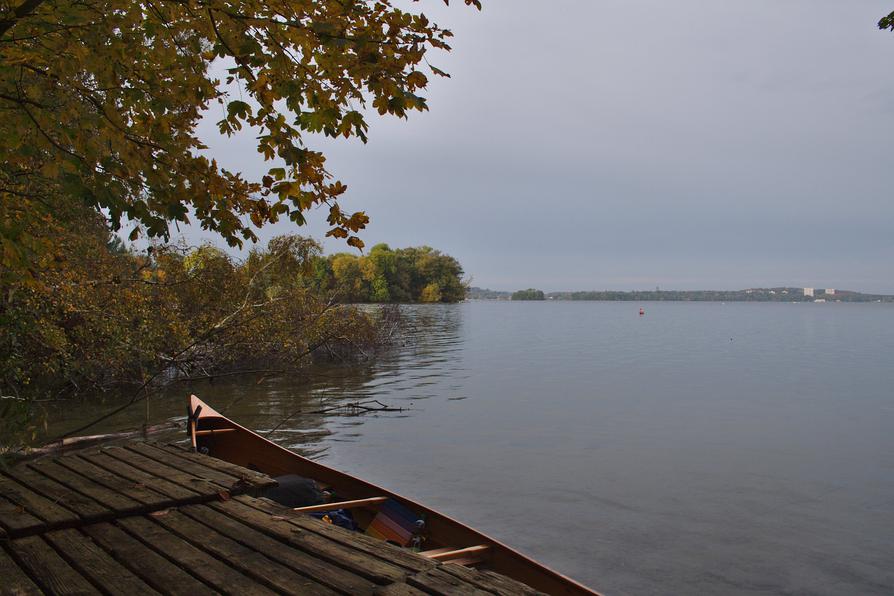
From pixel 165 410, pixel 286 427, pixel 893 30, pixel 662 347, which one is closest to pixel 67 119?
pixel 893 30

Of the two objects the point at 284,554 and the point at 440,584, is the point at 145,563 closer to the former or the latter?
the point at 284,554

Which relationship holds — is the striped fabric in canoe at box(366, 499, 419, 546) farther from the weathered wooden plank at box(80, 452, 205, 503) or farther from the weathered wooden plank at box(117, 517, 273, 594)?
the weathered wooden plank at box(117, 517, 273, 594)

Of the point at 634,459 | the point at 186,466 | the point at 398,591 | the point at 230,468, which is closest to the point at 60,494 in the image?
the point at 186,466

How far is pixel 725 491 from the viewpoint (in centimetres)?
1284

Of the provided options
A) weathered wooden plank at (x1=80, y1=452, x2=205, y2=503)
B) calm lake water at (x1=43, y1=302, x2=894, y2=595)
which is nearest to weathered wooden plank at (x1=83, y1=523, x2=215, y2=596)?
weathered wooden plank at (x1=80, y1=452, x2=205, y2=503)

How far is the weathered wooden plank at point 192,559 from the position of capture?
2.92m

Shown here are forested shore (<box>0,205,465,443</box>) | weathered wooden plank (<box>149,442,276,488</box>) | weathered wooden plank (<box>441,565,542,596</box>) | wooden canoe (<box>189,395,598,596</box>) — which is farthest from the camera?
forested shore (<box>0,205,465,443</box>)

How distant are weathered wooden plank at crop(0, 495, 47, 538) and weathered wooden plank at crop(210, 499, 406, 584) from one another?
93 centimetres

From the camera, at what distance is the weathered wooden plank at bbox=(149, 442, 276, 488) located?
4.50 meters

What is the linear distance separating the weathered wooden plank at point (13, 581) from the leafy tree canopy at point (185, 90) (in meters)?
2.46

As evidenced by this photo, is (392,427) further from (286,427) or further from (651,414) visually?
(651,414)

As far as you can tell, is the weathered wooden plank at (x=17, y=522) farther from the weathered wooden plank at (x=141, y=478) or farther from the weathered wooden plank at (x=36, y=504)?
the weathered wooden plank at (x=141, y=478)

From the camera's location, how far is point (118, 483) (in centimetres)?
450

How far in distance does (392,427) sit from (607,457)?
18.9 feet
